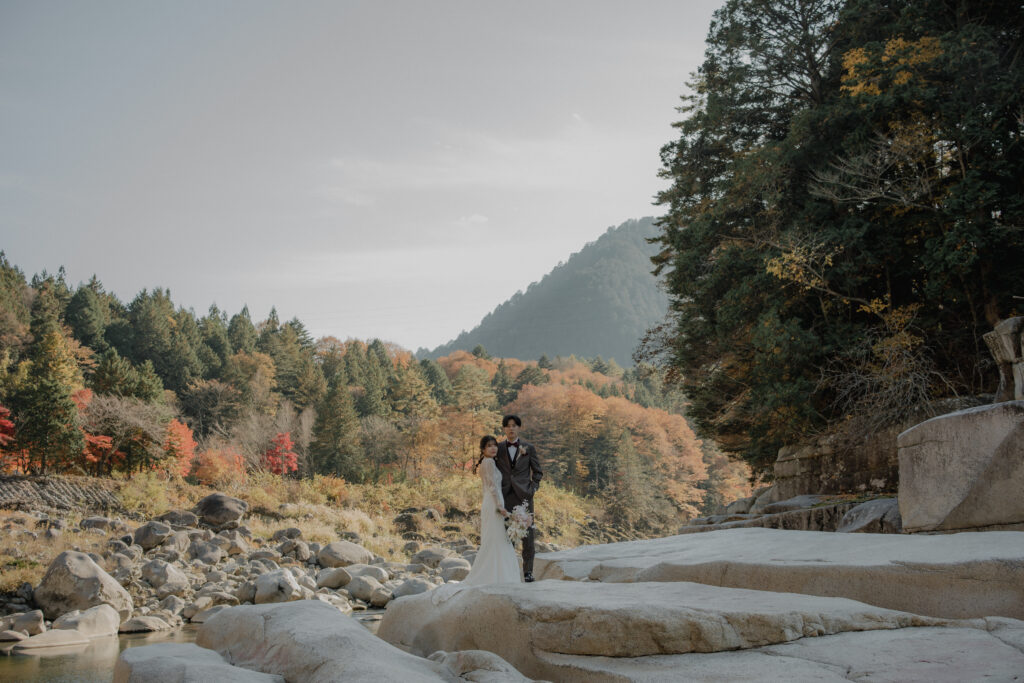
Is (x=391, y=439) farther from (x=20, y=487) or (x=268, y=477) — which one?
(x=20, y=487)

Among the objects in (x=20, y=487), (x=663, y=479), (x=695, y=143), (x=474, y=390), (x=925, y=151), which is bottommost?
(x=663, y=479)

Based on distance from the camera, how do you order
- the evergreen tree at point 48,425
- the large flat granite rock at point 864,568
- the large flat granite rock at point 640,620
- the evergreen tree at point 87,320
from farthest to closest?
the evergreen tree at point 87,320 < the evergreen tree at point 48,425 < the large flat granite rock at point 864,568 < the large flat granite rock at point 640,620

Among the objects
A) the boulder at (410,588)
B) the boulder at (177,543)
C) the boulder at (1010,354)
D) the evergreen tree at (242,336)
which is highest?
the evergreen tree at (242,336)

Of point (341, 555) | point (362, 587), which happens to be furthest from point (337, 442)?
point (362, 587)

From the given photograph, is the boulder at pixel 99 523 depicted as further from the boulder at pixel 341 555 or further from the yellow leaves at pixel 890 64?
the yellow leaves at pixel 890 64

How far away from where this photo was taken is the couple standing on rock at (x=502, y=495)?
790 cm

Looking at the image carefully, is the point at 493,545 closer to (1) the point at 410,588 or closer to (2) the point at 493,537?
(2) the point at 493,537

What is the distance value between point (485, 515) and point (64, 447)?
1059 inches

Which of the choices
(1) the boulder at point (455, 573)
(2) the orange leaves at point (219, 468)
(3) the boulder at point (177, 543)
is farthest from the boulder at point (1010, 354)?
(2) the orange leaves at point (219, 468)

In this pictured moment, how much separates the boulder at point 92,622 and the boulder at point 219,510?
400 inches

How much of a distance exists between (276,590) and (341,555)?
192 inches

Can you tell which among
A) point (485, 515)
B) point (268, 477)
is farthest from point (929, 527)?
point (268, 477)

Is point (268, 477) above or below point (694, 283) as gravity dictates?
below

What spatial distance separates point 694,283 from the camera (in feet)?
60.7
